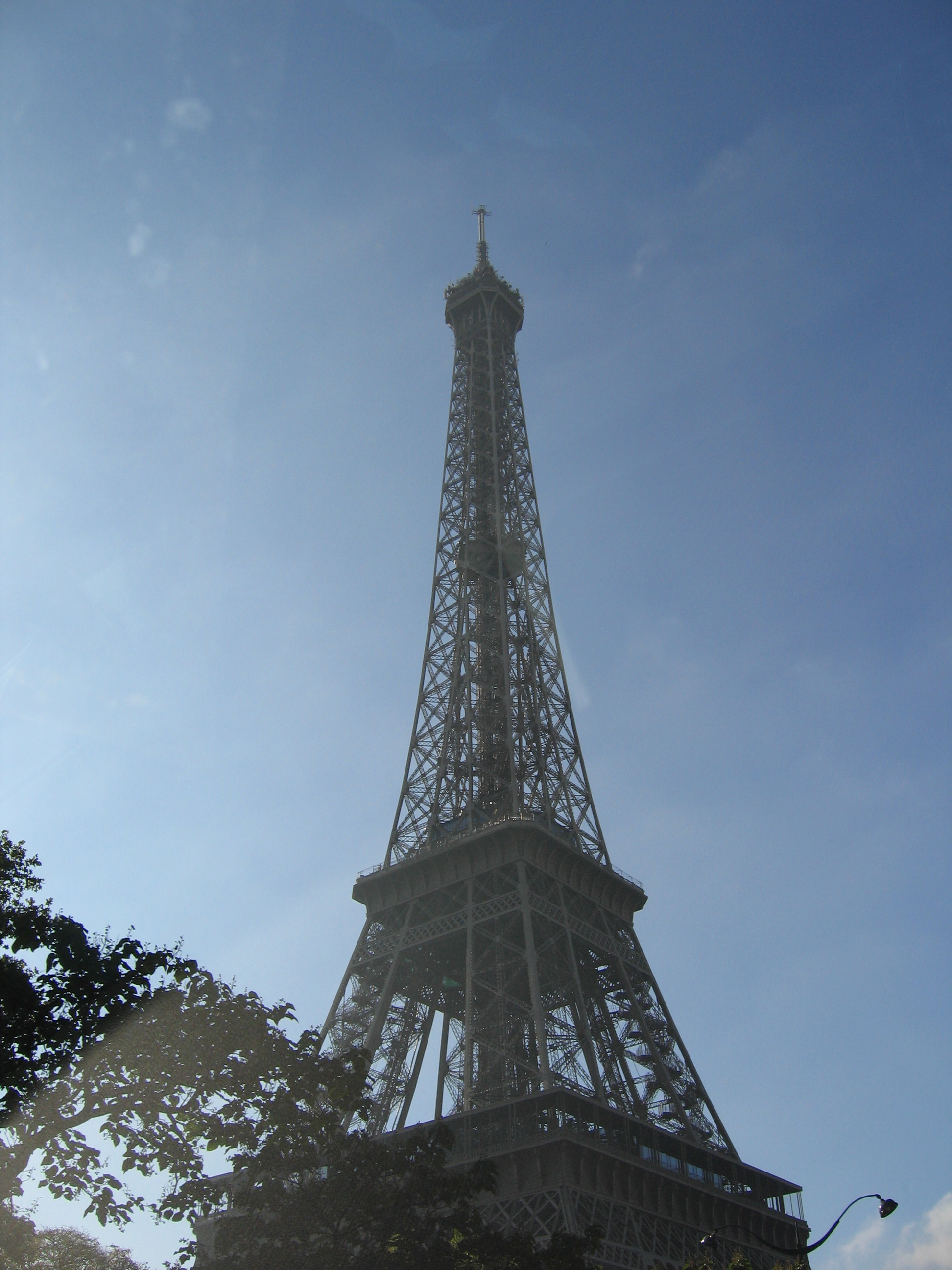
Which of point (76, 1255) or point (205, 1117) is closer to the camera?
point (205, 1117)

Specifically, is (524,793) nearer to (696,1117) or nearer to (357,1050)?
(696,1117)

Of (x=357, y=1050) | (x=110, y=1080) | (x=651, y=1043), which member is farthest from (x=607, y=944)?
(x=110, y=1080)

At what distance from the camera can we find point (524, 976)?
54938 mm

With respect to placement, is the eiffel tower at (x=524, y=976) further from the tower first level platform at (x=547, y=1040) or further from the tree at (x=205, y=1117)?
the tree at (x=205, y=1117)

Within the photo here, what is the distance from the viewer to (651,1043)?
180ft

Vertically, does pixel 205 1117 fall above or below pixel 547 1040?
below

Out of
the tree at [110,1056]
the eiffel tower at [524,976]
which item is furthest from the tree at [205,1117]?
the eiffel tower at [524,976]

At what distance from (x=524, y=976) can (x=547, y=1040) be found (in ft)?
21.9

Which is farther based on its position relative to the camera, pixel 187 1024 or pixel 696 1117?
pixel 696 1117

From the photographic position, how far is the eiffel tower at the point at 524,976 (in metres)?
44.8

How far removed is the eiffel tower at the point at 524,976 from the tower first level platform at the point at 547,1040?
0.10 meters

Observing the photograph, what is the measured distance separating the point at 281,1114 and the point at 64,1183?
460cm

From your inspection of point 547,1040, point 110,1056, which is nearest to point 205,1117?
point 110,1056

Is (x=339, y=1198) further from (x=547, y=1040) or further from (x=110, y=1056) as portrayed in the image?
(x=547, y=1040)
